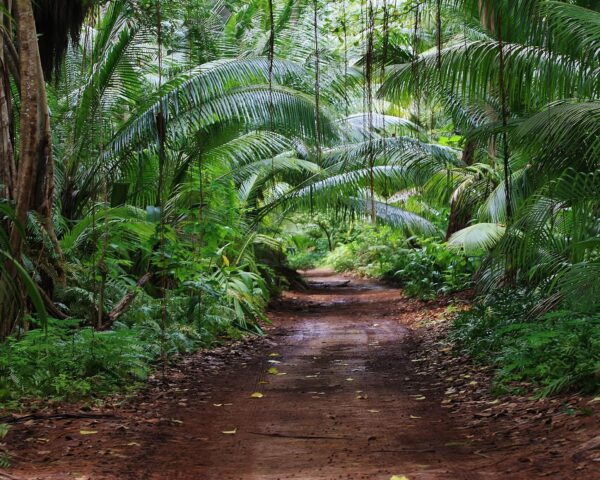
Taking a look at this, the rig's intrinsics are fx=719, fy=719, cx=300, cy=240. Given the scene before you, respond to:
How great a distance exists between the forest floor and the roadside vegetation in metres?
0.48

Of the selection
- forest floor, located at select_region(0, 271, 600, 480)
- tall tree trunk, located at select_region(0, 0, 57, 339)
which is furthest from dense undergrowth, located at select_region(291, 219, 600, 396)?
tall tree trunk, located at select_region(0, 0, 57, 339)

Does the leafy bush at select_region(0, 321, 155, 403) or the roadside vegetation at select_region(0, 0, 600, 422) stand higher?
the roadside vegetation at select_region(0, 0, 600, 422)

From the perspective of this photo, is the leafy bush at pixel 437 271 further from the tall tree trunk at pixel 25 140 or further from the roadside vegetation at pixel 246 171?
the tall tree trunk at pixel 25 140

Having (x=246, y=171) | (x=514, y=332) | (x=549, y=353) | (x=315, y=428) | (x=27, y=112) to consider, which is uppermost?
(x=27, y=112)

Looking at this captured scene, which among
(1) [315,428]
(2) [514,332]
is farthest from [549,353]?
(1) [315,428]

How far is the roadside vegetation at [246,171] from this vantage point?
6.85m

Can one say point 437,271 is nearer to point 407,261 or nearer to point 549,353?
point 407,261

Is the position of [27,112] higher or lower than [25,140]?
higher

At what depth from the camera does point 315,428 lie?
5539mm

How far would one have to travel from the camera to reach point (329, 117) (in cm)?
1383

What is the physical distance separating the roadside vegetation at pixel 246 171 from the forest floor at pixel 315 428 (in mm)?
480

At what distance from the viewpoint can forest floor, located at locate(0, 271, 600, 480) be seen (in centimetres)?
437

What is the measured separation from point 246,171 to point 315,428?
389 inches

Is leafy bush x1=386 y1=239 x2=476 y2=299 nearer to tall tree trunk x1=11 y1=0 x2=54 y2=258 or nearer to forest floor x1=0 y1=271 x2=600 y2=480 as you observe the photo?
forest floor x1=0 y1=271 x2=600 y2=480
